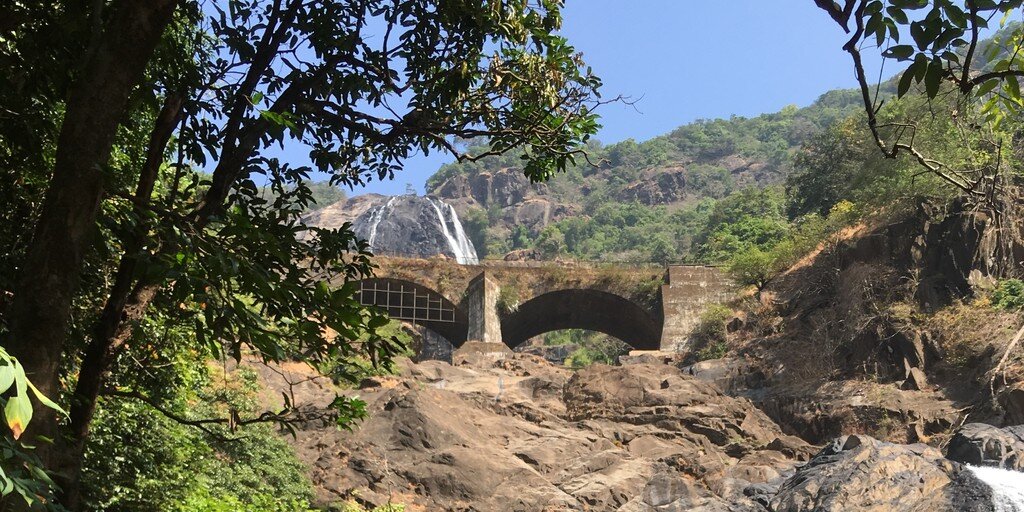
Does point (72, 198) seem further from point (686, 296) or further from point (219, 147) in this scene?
point (686, 296)

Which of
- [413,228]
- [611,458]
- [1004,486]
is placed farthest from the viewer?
[413,228]

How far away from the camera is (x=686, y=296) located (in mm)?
35469

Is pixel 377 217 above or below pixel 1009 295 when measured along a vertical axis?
above

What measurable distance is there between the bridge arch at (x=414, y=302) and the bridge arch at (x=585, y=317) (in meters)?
1.96

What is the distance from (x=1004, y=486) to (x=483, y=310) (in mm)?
19566

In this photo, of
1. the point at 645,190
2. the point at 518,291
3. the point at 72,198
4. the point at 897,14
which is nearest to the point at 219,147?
the point at 72,198

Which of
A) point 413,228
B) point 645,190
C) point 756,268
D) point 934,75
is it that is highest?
point 645,190

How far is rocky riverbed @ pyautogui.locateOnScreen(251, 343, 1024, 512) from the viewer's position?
60.2ft

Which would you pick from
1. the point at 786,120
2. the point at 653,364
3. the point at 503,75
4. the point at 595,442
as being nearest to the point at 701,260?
the point at 653,364

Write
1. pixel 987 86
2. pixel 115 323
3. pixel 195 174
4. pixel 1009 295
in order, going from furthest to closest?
pixel 1009 295 → pixel 195 174 → pixel 115 323 → pixel 987 86

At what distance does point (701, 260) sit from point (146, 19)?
42397 millimetres

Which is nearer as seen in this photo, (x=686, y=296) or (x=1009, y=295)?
(x=1009, y=295)

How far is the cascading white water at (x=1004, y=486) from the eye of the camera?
1803 centimetres

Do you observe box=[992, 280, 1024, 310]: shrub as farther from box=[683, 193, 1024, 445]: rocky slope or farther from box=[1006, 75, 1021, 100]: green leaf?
box=[1006, 75, 1021, 100]: green leaf
